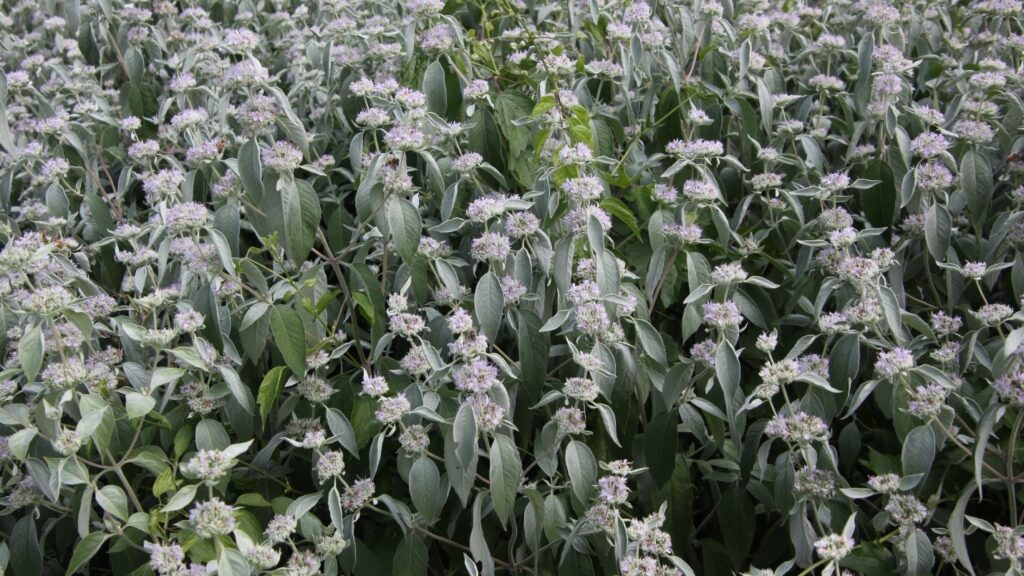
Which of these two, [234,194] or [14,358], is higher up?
[234,194]

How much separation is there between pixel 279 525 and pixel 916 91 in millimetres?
2376

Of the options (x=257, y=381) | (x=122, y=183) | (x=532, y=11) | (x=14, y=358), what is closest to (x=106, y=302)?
(x=14, y=358)

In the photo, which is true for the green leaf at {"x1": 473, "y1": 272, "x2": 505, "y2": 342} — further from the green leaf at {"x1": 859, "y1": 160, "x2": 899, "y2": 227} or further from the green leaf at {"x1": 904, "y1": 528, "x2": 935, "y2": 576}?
the green leaf at {"x1": 859, "y1": 160, "x2": 899, "y2": 227}

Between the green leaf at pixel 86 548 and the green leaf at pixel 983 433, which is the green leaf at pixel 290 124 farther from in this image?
the green leaf at pixel 983 433

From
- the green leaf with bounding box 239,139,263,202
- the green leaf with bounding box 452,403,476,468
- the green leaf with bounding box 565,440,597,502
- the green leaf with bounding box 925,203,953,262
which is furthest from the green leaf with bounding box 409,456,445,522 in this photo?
the green leaf with bounding box 925,203,953,262

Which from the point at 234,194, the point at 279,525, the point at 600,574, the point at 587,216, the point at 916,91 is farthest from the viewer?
the point at 916,91

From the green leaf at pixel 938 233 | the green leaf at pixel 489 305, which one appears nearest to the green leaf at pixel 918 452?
the green leaf at pixel 938 233

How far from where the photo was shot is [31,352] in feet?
5.94

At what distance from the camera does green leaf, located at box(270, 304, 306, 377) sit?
1.93 m

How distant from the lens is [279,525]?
1.78m

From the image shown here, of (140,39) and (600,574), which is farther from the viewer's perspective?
(140,39)

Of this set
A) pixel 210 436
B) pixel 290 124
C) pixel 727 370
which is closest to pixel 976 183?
pixel 727 370

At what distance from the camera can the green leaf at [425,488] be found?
6.05 feet

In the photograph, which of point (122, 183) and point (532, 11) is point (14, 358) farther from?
point (532, 11)
